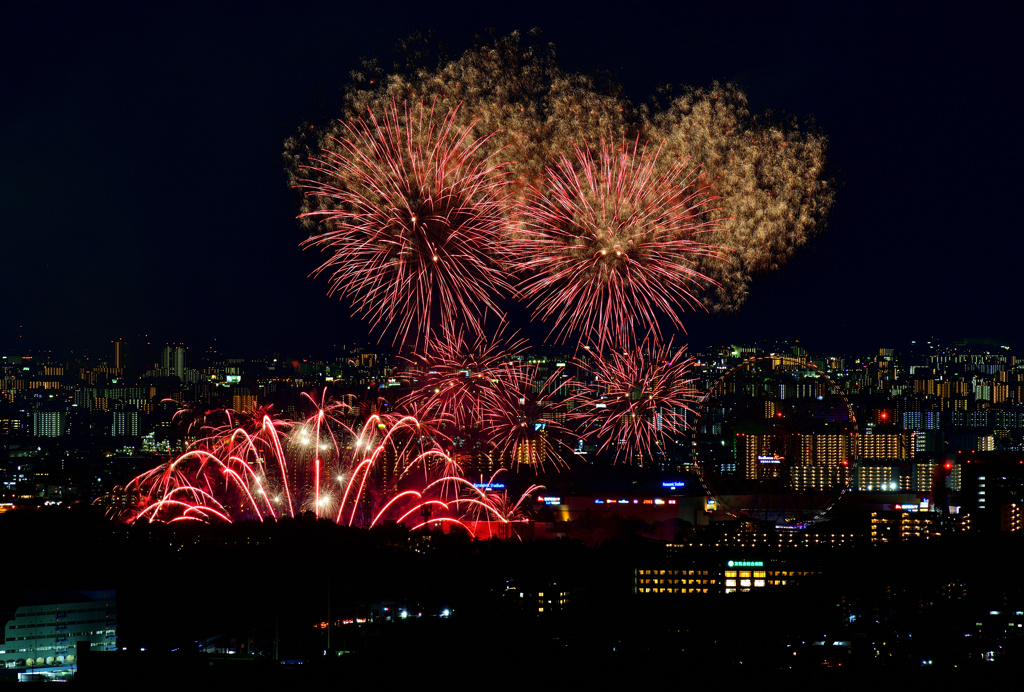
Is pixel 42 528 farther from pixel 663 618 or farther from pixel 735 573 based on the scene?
pixel 735 573

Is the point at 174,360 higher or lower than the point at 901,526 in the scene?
higher

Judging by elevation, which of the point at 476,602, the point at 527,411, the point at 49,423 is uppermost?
the point at 527,411

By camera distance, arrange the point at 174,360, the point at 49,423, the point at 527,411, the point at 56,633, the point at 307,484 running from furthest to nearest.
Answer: the point at 174,360, the point at 49,423, the point at 307,484, the point at 527,411, the point at 56,633

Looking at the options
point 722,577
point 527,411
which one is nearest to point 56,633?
point 527,411

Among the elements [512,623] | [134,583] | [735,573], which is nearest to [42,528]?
[134,583]

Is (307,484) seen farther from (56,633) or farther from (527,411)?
(56,633)

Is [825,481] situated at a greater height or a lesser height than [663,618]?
greater

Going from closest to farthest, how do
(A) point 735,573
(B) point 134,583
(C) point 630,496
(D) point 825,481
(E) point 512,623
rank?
(E) point 512,623, (B) point 134,583, (A) point 735,573, (D) point 825,481, (C) point 630,496
